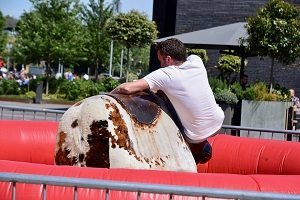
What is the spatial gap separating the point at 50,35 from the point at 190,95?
31.5 meters

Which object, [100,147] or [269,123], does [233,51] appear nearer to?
[269,123]

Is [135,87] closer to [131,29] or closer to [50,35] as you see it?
[131,29]

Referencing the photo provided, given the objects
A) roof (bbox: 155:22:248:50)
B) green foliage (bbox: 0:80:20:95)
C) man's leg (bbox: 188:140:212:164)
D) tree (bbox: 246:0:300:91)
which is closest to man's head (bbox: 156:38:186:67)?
man's leg (bbox: 188:140:212:164)

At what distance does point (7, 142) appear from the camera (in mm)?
6523

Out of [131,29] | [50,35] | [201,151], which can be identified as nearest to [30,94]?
[50,35]

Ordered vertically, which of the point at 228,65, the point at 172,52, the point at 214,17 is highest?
the point at 214,17

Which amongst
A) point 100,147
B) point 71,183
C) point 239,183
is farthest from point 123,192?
point 100,147

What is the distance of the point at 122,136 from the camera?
511 cm

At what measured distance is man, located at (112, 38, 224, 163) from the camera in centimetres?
536

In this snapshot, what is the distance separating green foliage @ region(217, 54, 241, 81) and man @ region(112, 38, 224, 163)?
27.4 meters

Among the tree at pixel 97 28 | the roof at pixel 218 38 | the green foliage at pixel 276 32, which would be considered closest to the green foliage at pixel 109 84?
the roof at pixel 218 38

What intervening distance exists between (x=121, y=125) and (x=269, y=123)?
476 inches

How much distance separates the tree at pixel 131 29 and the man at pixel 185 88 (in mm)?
22945

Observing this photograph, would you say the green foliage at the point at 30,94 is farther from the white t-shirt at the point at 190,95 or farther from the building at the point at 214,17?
the white t-shirt at the point at 190,95
